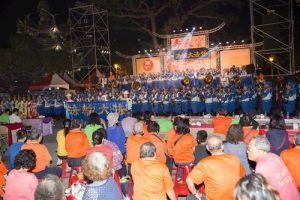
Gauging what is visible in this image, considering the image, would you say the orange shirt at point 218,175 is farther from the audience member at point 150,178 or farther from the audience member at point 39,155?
the audience member at point 39,155

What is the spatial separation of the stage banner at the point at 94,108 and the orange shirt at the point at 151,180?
35.6ft

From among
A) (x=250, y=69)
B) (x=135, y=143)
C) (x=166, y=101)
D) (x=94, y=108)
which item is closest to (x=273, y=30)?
(x=250, y=69)

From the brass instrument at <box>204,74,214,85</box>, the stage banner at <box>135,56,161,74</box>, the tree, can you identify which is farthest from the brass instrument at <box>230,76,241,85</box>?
the tree

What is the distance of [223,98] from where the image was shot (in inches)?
645

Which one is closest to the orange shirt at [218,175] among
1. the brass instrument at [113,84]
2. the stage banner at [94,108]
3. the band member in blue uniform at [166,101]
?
the stage banner at [94,108]

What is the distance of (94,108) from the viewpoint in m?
16.1

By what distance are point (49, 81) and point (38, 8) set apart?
12.7 meters

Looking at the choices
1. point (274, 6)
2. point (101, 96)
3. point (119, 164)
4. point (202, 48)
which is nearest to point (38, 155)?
point (119, 164)

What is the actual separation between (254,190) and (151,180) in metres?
2.01

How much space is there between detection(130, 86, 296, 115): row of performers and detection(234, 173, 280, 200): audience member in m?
13.3

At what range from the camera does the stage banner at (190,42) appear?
71.1ft

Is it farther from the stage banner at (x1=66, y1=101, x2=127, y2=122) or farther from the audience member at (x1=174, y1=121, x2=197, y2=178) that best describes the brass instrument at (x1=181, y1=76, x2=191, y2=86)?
the audience member at (x1=174, y1=121, x2=197, y2=178)

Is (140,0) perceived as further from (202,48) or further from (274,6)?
(274,6)

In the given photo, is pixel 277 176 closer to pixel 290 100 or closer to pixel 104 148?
pixel 104 148
